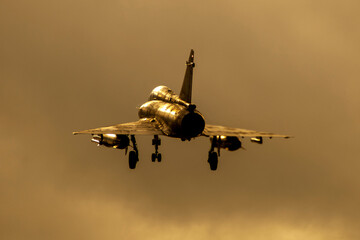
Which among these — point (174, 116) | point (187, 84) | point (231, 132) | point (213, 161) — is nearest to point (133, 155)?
point (174, 116)

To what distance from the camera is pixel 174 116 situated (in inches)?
2657

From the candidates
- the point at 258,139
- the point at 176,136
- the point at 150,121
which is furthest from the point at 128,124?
the point at 258,139

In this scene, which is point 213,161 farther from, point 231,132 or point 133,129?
point 133,129

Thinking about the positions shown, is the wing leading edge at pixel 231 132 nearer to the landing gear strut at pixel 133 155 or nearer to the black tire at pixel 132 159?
the landing gear strut at pixel 133 155

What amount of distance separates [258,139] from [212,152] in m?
4.39

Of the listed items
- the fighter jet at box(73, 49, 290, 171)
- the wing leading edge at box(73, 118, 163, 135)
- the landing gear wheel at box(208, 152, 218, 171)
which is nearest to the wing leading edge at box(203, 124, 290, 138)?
the fighter jet at box(73, 49, 290, 171)

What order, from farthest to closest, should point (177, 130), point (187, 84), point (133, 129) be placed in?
1. point (187, 84)
2. point (133, 129)
3. point (177, 130)

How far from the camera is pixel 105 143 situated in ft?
230

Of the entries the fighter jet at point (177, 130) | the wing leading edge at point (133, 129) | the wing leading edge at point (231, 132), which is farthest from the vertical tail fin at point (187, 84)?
the wing leading edge at point (133, 129)

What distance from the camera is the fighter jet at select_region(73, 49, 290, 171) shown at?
217 ft

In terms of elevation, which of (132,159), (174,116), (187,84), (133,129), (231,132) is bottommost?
(132,159)

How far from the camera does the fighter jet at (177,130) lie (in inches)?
2606

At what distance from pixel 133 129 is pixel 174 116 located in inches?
187

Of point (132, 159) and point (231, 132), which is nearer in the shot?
point (231, 132)
